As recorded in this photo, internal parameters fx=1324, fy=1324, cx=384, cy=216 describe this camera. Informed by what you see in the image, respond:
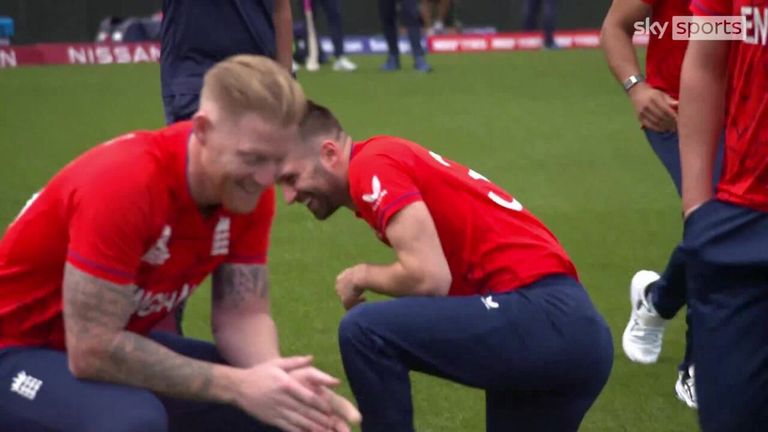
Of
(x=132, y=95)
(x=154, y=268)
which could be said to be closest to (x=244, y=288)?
(x=154, y=268)

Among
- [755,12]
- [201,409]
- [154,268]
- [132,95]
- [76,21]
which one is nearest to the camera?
[755,12]

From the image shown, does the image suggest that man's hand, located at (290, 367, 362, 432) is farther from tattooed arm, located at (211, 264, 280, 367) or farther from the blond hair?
the blond hair

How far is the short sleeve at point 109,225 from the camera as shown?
2846mm

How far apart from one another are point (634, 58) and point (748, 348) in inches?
65.0

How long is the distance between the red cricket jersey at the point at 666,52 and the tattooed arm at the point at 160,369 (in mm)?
2028

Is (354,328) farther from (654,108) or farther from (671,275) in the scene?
(671,275)

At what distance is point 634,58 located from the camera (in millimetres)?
4375

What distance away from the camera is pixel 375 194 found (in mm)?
3328

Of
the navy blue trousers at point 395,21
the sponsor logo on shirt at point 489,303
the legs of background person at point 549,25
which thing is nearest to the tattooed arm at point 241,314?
the sponsor logo on shirt at point 489,303

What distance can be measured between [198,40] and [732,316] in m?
2.68

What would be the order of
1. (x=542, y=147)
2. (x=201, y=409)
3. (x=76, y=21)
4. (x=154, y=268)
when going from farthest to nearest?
(x=76, y=21)
(x=542, y=147)
(x=201, y=409)
(x=154, y=268)

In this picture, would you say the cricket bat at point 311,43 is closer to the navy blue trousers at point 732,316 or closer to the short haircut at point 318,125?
the short haircut at point 318,125

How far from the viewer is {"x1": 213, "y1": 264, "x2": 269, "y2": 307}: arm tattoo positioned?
328 centimetres

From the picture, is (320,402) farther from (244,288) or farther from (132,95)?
(132,95)
